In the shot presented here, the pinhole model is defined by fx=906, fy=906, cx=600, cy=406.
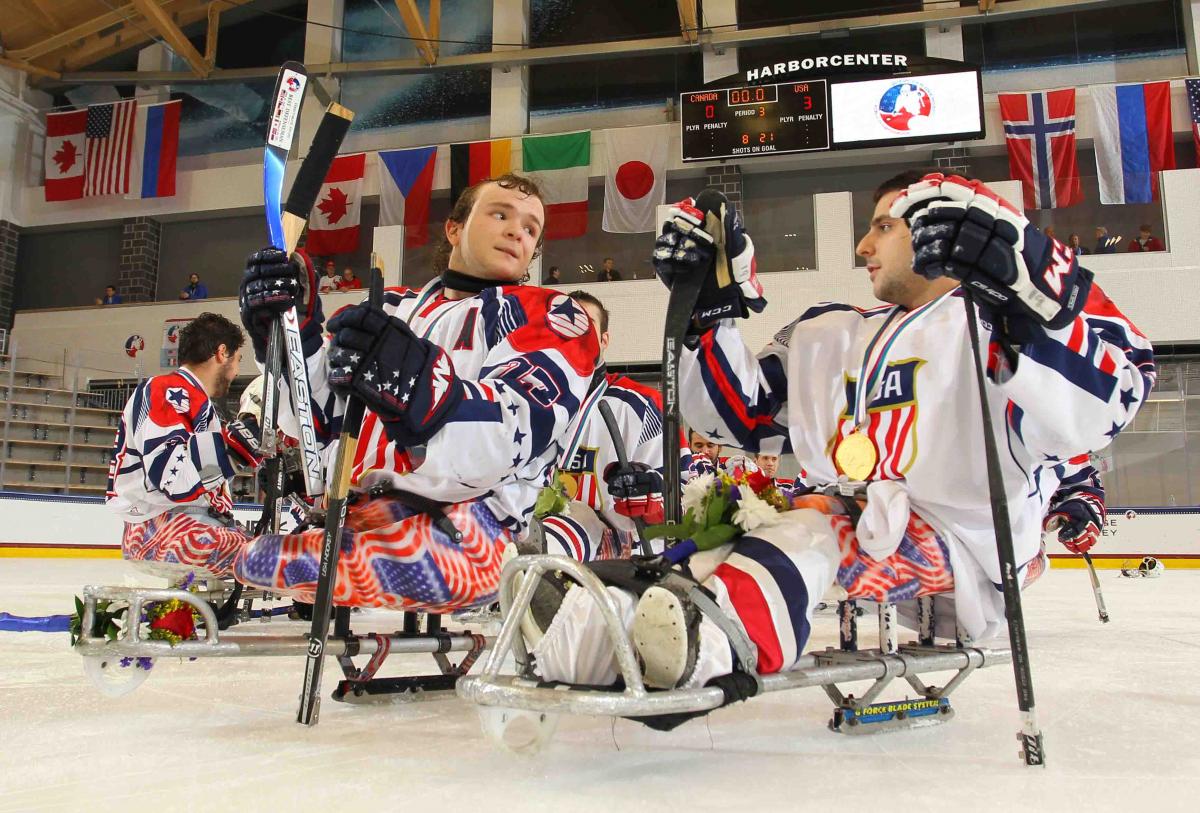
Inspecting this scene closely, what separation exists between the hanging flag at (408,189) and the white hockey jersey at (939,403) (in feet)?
35.7

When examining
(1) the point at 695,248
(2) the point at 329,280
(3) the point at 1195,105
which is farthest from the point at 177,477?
(3) the point at 1195,105

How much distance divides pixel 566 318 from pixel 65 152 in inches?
585

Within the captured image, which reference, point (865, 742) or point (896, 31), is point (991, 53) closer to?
point (896, 31)

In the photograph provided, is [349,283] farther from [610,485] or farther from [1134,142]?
[610,485]

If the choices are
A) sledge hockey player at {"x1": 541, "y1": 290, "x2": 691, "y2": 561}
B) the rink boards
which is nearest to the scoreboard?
the rink boards

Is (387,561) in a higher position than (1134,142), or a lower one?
lower

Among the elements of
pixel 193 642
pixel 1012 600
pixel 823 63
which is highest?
pixel 823 63

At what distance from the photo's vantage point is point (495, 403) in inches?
64.2

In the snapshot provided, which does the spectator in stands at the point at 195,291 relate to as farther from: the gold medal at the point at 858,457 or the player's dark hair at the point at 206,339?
the gold medal at the point at 858,457

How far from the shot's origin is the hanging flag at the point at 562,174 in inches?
467

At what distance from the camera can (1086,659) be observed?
2.75 metres

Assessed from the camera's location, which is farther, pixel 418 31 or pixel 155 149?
pixel 155 149

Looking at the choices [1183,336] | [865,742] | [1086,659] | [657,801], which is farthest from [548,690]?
[1183,336]

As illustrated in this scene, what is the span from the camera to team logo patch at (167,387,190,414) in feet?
11.1
